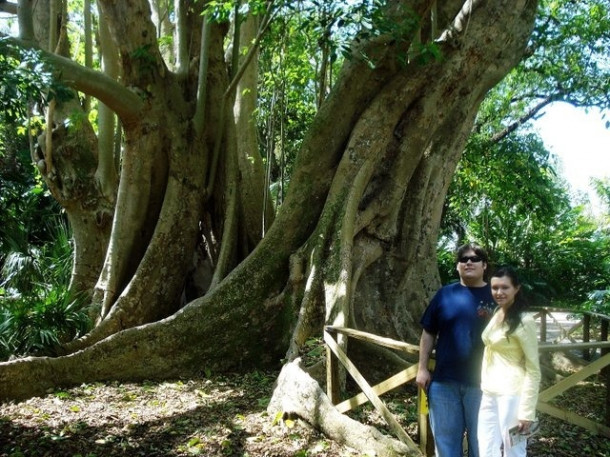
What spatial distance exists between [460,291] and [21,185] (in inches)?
455

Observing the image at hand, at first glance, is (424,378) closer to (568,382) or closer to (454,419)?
(454,419)

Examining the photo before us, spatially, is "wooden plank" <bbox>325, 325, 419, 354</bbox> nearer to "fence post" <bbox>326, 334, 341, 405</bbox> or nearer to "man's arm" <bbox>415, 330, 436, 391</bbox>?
"fence post" <bbox>326, 334, 341, 405</bbox>

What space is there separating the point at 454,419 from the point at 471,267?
0.89 metres

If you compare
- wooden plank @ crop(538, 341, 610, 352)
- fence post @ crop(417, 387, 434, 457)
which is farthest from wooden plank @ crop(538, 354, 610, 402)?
fence post @ crop(417, 387, 434, 457)

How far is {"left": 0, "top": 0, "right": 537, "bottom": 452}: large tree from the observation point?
6727 mm

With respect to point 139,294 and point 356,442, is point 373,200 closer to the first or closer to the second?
point 139,294

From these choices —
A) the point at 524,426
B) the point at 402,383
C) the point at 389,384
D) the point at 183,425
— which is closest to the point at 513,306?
the point at 524,426

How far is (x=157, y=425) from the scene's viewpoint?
5309 millimetres

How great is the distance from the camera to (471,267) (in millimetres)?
3779

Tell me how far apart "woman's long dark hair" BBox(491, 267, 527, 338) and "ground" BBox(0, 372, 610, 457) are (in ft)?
5.58

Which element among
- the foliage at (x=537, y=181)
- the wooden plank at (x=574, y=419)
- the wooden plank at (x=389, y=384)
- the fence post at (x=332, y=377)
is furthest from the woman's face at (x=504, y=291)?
the foliage at (x=537, y=181)

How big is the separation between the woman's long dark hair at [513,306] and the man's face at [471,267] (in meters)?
0.31

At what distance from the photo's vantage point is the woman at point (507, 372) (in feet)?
10.6

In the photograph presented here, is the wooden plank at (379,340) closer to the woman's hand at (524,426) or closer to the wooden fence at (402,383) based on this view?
the wooden fence at (402,383)
